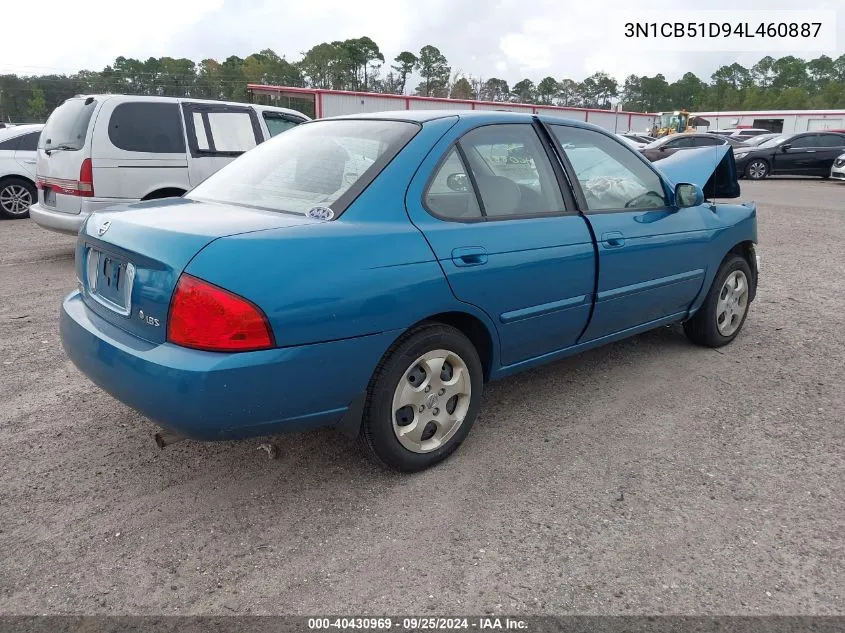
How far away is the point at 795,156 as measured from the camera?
21.0 meters

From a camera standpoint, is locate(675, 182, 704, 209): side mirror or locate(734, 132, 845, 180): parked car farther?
locate(734, 132, 845, 180): parked car

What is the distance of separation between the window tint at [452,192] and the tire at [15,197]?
9.96 m

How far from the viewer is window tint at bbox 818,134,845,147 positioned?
20659mm

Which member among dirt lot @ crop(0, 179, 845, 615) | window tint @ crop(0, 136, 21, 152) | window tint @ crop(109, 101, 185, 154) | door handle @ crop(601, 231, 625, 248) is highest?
window tint @ crop(0, 136, 21, 152)

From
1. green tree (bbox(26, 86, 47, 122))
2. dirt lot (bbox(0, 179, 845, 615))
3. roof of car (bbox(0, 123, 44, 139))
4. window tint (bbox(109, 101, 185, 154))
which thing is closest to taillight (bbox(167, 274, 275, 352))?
dirt lot (bbox(0, 179, 845, 615))

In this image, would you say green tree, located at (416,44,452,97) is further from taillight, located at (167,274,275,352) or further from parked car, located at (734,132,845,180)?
taillight, located at (167,274,275,352)

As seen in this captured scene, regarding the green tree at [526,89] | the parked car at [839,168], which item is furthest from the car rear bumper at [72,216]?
the green tree at [526,89]

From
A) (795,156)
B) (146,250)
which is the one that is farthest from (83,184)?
(795,156)

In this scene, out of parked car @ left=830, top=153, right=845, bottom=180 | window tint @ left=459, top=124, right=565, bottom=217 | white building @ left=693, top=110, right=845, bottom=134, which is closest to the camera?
window tint @ left=459, top=124, right=565, bottom=217

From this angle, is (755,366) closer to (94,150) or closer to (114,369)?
(114,369)

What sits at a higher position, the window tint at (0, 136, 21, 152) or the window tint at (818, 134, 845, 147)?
the window tint at (818, 134, 845, 147)

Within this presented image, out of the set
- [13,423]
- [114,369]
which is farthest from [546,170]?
[13,423]

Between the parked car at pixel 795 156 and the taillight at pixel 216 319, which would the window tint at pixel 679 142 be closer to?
the parked car at pixel 795 156

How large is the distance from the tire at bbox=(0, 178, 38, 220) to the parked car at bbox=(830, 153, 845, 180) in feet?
67.0
